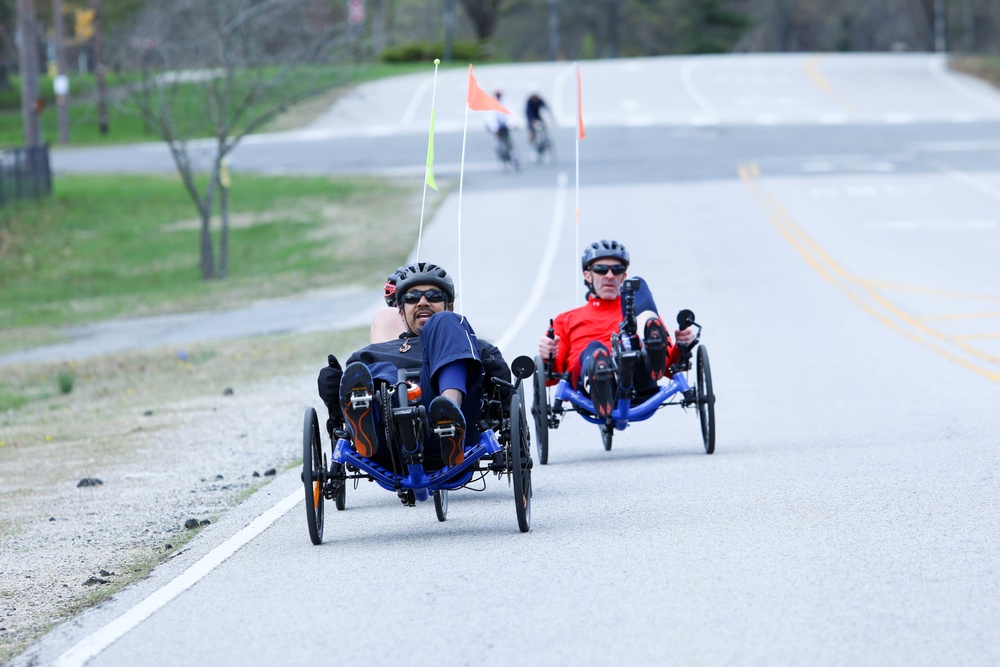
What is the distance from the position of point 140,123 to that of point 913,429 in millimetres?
61634

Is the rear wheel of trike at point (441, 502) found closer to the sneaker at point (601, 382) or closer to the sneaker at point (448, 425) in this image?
the sneaker at point (448, 425)

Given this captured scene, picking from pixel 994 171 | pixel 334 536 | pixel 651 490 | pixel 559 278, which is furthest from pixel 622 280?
pixel 994 171

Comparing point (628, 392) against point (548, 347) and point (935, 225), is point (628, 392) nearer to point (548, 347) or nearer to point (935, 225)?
point (548, 347)

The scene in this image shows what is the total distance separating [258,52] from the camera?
120ft

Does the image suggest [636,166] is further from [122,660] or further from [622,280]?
[122,660]

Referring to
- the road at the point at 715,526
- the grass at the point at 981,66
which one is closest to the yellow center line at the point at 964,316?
the road at the point at 715,526

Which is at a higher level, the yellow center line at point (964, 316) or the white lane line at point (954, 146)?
the white lane line at point (954, 146)

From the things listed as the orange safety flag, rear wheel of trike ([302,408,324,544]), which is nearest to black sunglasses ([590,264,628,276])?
the orange safety flag

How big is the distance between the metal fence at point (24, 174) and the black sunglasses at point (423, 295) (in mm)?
37000

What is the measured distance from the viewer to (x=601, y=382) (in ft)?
36.0

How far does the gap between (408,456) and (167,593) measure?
155 centimetres

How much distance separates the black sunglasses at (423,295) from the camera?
924 centimetres

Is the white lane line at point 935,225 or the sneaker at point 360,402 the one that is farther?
the white lane line at point 935,225

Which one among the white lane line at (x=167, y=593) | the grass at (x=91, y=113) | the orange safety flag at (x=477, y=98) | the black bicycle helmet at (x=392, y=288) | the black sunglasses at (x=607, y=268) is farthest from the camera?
the grass at (x=91, y=113)
